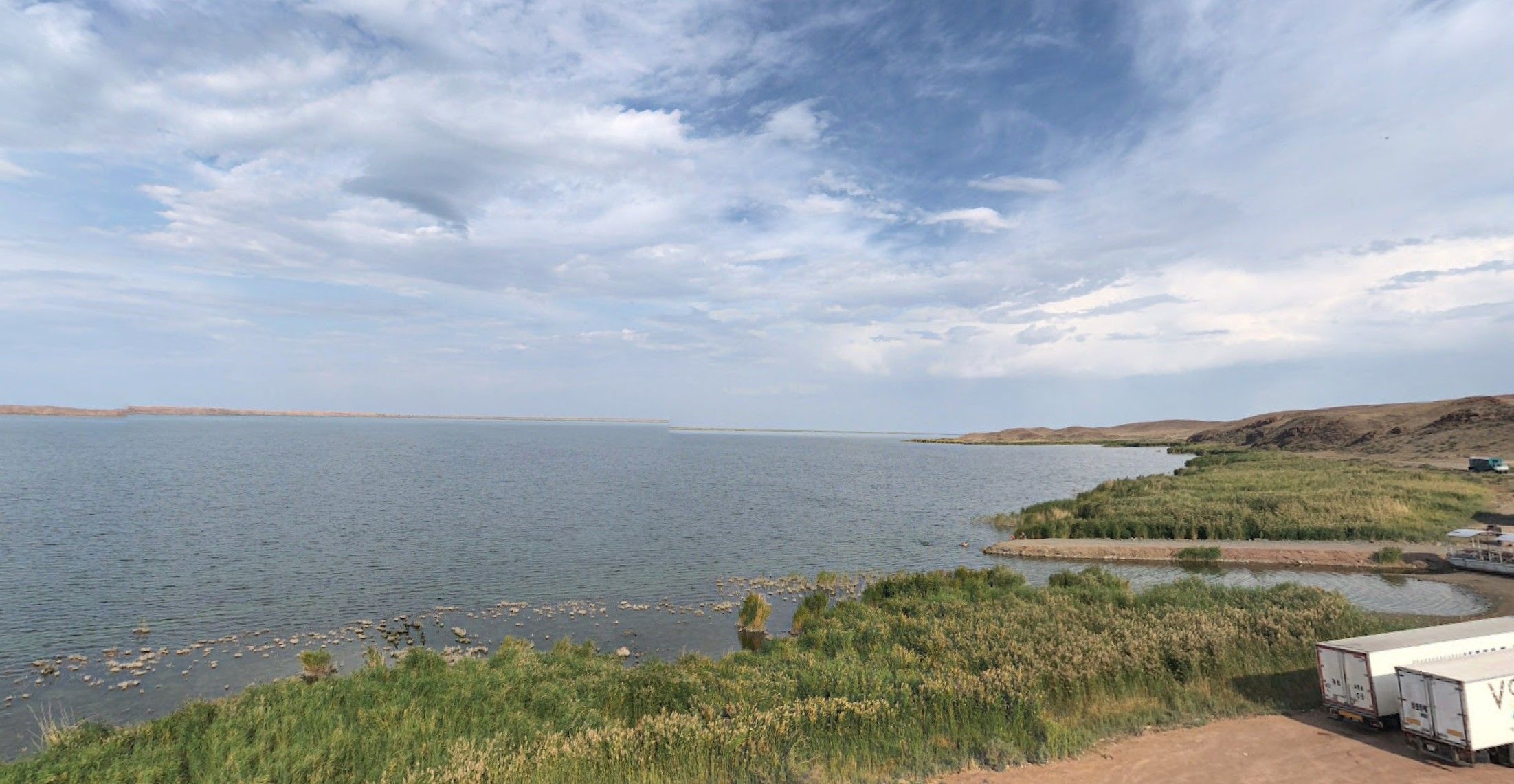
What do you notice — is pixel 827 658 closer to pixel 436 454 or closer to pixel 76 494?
pixel 76 494

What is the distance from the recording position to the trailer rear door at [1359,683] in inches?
509

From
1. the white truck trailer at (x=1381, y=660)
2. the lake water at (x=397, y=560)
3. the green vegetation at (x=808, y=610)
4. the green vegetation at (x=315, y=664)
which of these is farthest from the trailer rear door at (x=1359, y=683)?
the green vegetation at (x=315, y=664)

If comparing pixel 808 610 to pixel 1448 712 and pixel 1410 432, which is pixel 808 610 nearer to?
pixel 1448 712

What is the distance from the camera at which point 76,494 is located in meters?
54.2

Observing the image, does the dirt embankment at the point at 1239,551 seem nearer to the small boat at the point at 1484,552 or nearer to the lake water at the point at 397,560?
the small boat at the point at 1484,552

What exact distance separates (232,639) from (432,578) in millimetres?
8832

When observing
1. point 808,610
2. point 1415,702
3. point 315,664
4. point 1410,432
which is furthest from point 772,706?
point 1410,432

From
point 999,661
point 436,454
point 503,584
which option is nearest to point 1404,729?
point 999,661

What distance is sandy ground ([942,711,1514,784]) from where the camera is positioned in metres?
11.4

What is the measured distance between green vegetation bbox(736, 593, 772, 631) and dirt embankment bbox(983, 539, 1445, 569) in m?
19.3

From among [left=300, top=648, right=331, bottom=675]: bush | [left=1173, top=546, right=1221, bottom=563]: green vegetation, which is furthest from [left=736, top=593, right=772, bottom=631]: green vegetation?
[left=1173, top=546, right=1221, bottom=563]: green vegetation

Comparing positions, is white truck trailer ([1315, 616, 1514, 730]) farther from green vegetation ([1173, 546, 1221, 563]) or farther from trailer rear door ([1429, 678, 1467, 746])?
green vegetation ([1173, 546, 1221, 563])

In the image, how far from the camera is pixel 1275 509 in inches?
1678

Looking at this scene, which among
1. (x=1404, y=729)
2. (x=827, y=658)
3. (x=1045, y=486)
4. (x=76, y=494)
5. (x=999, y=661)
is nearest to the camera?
(x=1404, y=729)
